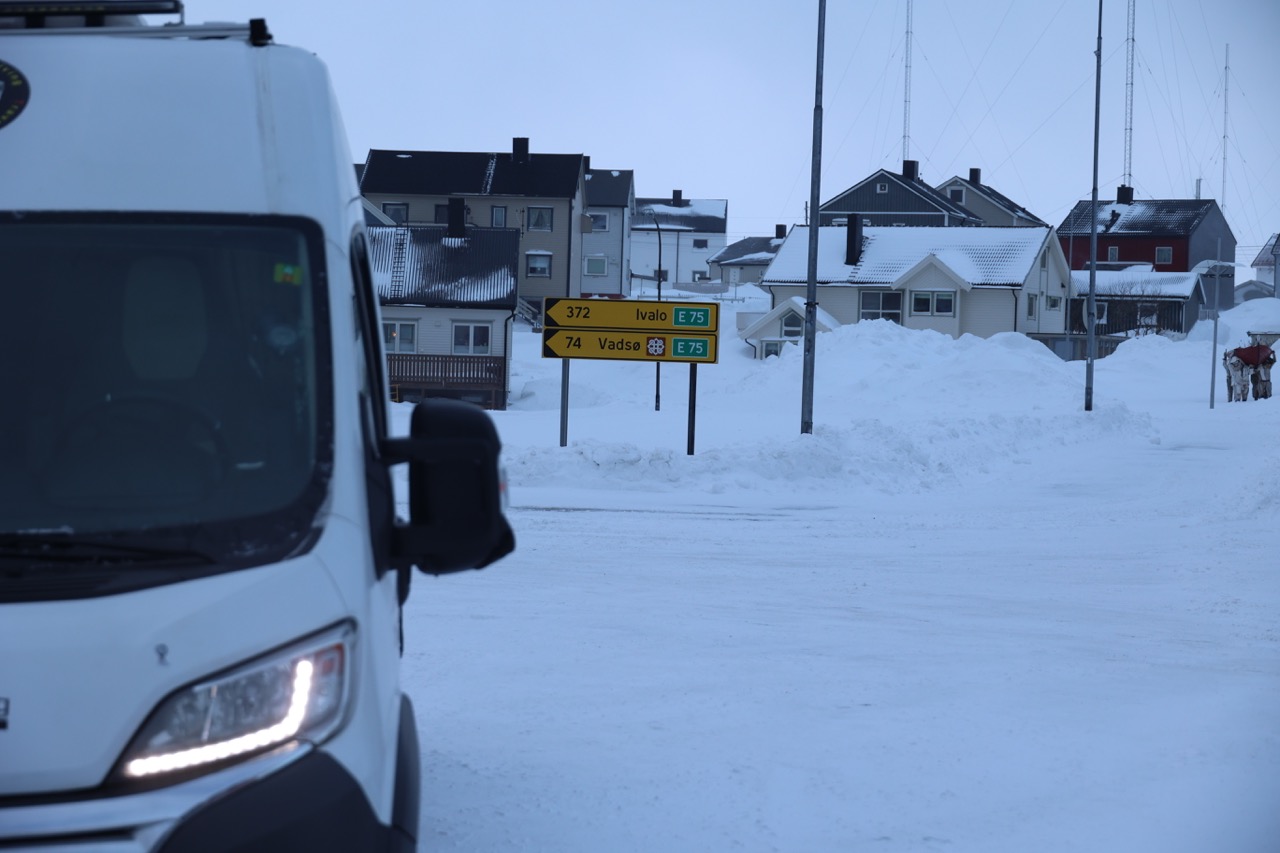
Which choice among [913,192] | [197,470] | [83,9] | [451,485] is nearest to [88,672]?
[197,470]

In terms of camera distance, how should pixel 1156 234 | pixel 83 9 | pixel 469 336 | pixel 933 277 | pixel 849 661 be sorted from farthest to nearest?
pixel 1156 234 < pixel 933 277 < pixel 469 336 < pixel 849 661 < pixel 83 9

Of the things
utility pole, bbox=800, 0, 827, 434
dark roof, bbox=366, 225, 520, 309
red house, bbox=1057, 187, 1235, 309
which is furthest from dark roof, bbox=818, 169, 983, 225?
utility pole, bbox=800, 0, 827, 434

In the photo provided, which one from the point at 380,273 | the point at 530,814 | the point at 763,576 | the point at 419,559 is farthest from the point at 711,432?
the point at 380,273

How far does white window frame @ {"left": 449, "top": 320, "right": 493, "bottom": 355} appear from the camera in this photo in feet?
171

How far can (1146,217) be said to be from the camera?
309ft

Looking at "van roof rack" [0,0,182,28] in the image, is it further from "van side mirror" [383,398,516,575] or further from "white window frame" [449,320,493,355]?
"white window frame" [449,320,493,355]

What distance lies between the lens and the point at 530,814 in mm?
5207

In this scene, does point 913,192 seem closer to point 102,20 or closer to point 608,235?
point 608,235

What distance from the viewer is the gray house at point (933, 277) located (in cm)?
6281

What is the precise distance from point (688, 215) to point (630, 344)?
4521 inches

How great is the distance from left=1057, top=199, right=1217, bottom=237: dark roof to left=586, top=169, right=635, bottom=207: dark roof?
2852 centimetres

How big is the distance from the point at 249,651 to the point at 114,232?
1127 millimetres

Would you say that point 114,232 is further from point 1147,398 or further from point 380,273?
point 380,273

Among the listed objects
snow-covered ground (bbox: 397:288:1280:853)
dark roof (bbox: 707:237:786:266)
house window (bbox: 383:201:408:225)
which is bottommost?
snow-covered ground (bbox: 397:288:1280:853)
